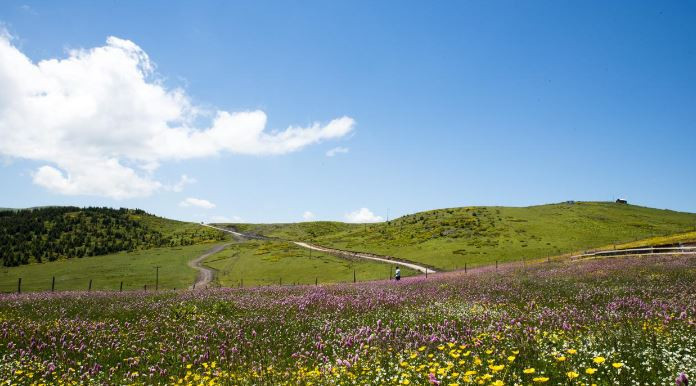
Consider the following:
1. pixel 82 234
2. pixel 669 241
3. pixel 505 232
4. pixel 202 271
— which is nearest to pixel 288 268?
pixel 202 271

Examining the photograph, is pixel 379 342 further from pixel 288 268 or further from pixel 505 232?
pixel 505 232

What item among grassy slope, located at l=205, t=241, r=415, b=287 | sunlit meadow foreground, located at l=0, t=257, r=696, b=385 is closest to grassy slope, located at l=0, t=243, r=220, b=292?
grassy slope, located at l=205, t=241, r=415, b=287

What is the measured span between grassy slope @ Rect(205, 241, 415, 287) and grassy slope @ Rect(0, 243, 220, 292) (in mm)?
6980

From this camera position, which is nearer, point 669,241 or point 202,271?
point 669,241

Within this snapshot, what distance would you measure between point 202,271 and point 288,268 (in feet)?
53.3

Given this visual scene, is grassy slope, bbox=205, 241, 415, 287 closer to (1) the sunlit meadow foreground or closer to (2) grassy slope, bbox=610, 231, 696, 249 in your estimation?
(2) grassy slope, bbox=610, 231, 696, 249

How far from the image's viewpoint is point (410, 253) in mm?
84750

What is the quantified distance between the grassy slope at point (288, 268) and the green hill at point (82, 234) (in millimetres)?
46759

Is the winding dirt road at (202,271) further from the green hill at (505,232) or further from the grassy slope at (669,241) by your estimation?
the grassy slope at (669,241)

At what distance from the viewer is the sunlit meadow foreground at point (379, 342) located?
681cm

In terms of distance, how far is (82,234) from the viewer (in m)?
130

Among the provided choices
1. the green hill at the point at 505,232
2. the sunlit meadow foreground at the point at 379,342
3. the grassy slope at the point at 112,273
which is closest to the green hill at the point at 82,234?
the grassy slope at the point at 112,273

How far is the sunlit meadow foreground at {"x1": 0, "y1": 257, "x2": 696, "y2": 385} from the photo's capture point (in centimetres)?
681

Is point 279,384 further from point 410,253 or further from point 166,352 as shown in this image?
point 410,253
